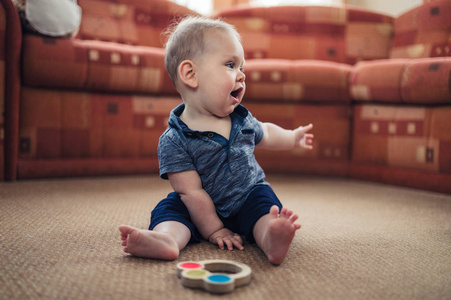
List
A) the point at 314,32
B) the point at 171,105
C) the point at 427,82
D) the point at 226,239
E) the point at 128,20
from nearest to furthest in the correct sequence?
the point at 226,239
the point at 427,82
the point at 171,105
the point at 128,20
the point at 314,32

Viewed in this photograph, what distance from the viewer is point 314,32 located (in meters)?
2.30

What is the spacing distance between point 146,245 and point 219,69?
381 millimetres

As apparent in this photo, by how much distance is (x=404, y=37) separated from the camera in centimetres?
212

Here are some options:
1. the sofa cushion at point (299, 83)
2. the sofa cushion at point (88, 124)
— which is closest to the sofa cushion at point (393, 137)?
the sofa cushion at point (299, 83)

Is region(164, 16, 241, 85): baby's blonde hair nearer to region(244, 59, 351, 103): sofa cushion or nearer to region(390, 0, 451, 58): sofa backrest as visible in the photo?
region(244, 59, 351, 103): sofa cushion

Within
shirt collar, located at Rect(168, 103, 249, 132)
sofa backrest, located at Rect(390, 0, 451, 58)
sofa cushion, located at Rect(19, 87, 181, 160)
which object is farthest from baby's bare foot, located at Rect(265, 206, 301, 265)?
sofa backrest, located at Rect(390, 0, 451, 58)

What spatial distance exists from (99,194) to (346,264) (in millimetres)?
848

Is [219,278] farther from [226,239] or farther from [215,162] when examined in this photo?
[215,162]

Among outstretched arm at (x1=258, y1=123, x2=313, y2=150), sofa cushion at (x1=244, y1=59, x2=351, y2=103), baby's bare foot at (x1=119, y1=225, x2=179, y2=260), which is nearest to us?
baby's bare foot at (x1=119, y1=225, x2=179, y2=260)

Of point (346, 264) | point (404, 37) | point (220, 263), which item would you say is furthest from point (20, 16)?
point (404, 37)

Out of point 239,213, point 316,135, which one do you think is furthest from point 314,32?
point 239,213

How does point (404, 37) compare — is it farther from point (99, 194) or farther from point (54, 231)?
point (54, 231)

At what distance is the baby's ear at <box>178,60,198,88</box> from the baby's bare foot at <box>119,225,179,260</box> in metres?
0.33

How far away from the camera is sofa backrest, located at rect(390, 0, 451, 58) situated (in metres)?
1.90
